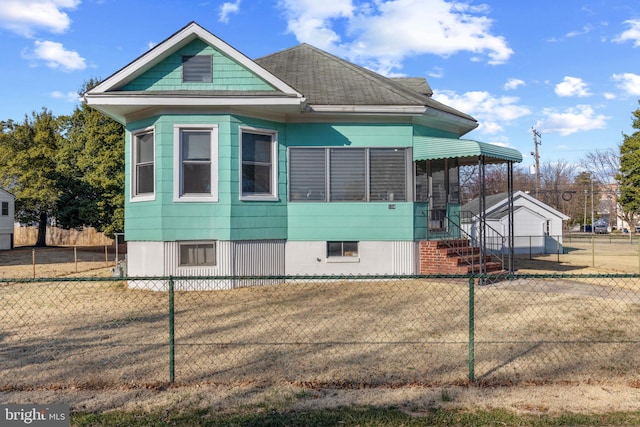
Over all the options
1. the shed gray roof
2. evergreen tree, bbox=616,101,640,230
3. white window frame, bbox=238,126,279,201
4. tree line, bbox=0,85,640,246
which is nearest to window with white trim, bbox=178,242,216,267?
white window frame, bbox=238,126,279,201

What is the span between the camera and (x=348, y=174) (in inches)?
474

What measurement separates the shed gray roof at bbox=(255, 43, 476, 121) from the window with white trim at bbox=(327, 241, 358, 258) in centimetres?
342

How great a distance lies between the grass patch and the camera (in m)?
3.98

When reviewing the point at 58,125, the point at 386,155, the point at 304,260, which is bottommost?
the point at 304,260

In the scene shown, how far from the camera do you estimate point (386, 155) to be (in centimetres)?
1215

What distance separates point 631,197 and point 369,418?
154ft

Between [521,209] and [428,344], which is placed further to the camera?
[521,209]

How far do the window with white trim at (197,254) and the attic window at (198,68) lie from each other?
3722mm

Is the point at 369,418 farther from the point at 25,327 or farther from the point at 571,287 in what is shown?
the point at 571,287

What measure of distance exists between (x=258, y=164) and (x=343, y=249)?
2933 millimetres

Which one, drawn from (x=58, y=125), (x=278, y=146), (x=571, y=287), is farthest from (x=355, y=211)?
(x=58, y=125)

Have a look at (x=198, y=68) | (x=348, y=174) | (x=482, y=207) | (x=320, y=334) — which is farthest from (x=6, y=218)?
(x=320, y=334)

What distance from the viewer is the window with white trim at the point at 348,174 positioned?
11984 millimetres

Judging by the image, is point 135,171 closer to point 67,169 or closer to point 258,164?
point 258,164
